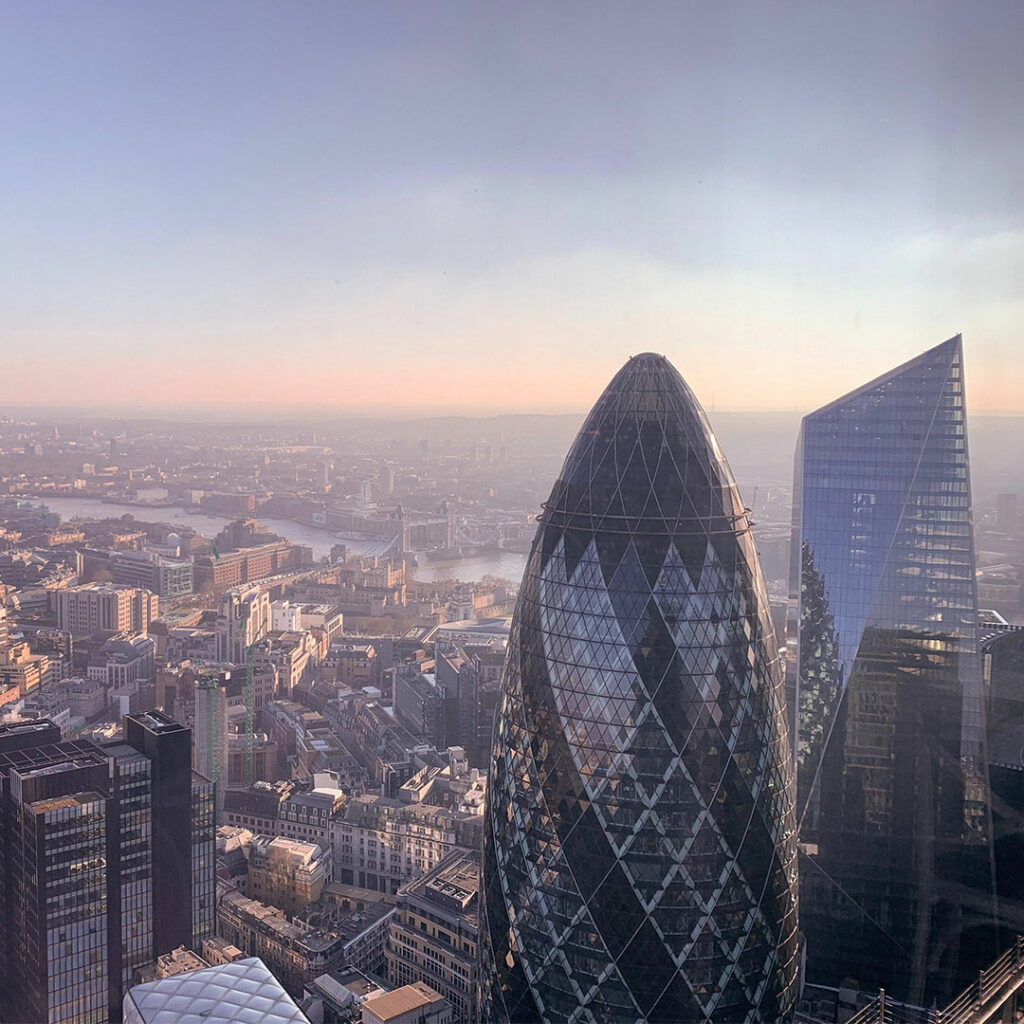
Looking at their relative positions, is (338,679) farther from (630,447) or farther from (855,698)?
(630,447)

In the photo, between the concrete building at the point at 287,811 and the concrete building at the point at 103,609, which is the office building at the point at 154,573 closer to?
the concrete building at the point at 103,609

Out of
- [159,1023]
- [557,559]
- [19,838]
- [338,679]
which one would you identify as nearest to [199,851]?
[19,838]

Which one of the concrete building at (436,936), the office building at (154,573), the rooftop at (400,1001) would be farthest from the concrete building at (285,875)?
the office building at (154,573)

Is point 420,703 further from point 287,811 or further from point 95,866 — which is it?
point 95,866

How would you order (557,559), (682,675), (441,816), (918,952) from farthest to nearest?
(441,816), (918,952), (557,559), (682,675)

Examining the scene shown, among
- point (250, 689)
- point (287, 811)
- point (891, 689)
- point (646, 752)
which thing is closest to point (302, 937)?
point (287, 811)

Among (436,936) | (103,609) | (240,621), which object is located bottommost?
(436,936)

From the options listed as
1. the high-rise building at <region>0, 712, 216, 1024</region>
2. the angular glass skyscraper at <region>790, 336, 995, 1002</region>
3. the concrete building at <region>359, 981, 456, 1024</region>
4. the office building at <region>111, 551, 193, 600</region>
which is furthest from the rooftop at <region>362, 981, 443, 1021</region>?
the office building at <region>111, 551, 193, 600</region>
